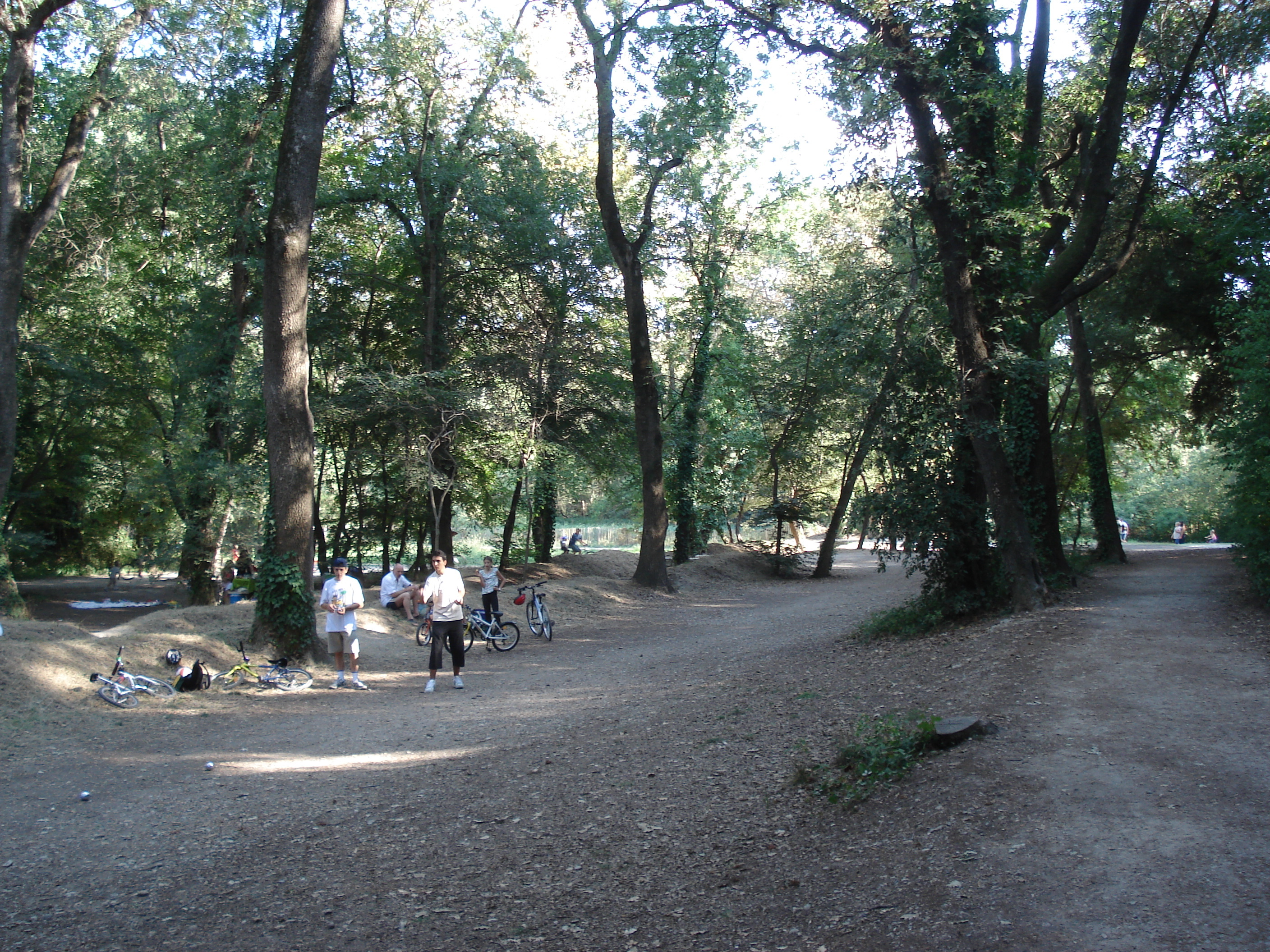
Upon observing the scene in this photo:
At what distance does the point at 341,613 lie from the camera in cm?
1100

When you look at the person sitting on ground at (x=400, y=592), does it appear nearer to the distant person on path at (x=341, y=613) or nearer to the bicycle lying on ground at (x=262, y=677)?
the distant person on path at (x=341, y=613)

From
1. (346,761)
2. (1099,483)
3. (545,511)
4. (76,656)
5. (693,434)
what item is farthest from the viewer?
(545,511)

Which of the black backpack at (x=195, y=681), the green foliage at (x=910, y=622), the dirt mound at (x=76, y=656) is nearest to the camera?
the dirt mound at (x=76, y=656)

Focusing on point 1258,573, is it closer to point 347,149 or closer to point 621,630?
point 621,630

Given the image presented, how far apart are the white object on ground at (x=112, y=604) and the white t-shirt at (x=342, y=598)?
1435cm

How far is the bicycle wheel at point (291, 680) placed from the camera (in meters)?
10.8

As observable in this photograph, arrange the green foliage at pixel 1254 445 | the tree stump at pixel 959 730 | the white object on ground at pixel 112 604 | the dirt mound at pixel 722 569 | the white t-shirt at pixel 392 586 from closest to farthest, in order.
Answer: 1. the tree stump at pixel 959 730
2. the green foliage at pixel 1254 445
3. the white t-shirt at pixel 392 586
4. the white object on ground at pixel 112 604
5. the dirt mound at pixel 722 569

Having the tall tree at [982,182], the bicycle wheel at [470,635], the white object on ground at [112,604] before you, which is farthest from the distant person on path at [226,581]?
the tall tree at [982,182]

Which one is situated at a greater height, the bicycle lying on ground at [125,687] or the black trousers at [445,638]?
the black trousers at [445,638]

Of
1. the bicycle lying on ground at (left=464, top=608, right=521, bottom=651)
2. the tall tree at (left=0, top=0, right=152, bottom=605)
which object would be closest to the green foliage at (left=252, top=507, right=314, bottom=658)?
the bicycle lying on ground at (left=464, top=608, right=521, bottom=651)

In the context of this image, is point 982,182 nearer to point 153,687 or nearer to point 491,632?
point 491,632

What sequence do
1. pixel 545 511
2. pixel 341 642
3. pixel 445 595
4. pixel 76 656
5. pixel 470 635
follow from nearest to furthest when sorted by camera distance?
1. pixel 76 656
2. pixel 445 595
3. pixel 341 642
4. pixel 470 635
5. pixel 545 511

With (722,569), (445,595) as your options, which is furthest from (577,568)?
(445,595)

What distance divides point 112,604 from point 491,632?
14732mm
